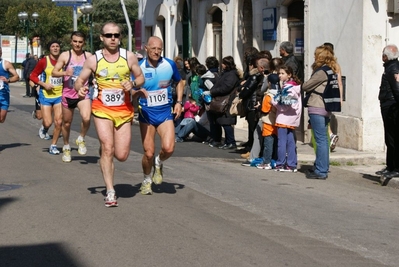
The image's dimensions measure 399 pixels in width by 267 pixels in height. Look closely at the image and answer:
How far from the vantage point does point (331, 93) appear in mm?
12641

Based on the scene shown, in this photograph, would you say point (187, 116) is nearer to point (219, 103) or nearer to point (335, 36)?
point (219, 103)

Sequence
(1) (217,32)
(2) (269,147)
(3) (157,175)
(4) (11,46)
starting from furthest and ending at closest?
(4) (11,46)
(1) (217,32)
(2) (269,147)
(3) (157,175)

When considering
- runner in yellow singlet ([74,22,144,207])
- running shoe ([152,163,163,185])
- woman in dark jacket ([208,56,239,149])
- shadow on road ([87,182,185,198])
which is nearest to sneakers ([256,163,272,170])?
shadow on road ([87,182,185,198])

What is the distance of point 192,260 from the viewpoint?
7.16 m

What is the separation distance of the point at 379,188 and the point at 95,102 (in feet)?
14.9

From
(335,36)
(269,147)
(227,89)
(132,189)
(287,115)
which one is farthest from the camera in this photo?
(335,36)

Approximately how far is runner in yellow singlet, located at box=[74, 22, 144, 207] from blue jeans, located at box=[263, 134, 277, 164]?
465 centimetres

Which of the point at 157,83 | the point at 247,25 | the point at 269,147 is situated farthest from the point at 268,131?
the point at 247,25

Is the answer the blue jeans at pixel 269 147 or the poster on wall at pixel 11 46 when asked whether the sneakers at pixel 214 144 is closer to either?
the blue jeans at pixel 269 147

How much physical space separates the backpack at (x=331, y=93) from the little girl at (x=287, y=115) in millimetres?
902

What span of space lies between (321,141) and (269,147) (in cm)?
136

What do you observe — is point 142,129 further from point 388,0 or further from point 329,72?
point 388,0

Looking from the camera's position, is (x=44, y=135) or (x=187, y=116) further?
(x=187, y=116)

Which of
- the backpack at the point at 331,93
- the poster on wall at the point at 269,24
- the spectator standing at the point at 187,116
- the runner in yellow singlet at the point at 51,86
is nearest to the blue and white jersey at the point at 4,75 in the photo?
the runner in yellow singlet at the point at 51,86
